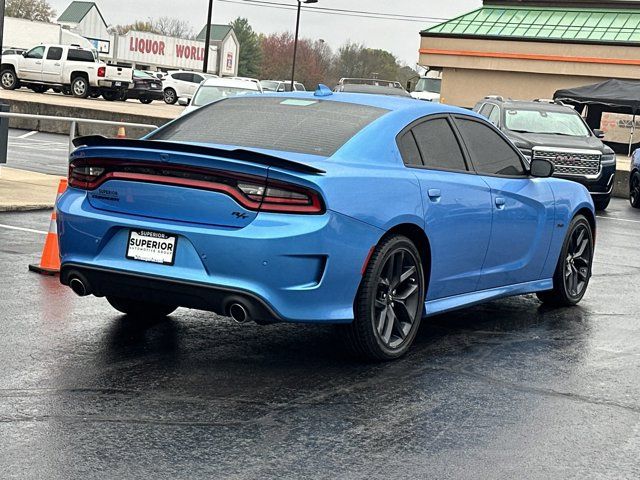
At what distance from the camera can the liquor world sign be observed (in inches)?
3984

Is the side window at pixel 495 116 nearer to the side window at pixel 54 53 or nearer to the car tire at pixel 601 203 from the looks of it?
the car tire at pixel 601 203

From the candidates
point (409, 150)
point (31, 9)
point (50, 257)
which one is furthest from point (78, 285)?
point (31, 9)

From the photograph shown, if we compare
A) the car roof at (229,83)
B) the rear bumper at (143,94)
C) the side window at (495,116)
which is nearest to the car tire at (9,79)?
the rear bumper at (143,94)

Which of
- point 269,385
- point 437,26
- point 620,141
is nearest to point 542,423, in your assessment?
point 269,385

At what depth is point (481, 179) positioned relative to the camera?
7.65 m

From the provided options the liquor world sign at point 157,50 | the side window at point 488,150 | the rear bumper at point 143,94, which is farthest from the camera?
the liquor world sign at point 157,50

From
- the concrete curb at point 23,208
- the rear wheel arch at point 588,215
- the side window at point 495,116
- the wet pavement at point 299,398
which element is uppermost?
the side window at point 495,116

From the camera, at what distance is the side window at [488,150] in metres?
7.80

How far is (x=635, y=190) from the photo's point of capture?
71.3 ft

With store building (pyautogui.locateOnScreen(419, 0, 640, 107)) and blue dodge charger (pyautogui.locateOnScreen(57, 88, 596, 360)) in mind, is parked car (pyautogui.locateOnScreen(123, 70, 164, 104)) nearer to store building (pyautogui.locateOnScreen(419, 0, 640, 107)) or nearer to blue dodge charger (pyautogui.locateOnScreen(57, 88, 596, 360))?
store building (pyautogui.locateOnScreen(419, 0, 640, 107))

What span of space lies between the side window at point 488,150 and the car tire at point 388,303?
1250 mm

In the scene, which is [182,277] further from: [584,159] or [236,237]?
[584,159]

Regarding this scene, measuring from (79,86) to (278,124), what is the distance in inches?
1577

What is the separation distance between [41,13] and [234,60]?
23.7 m
